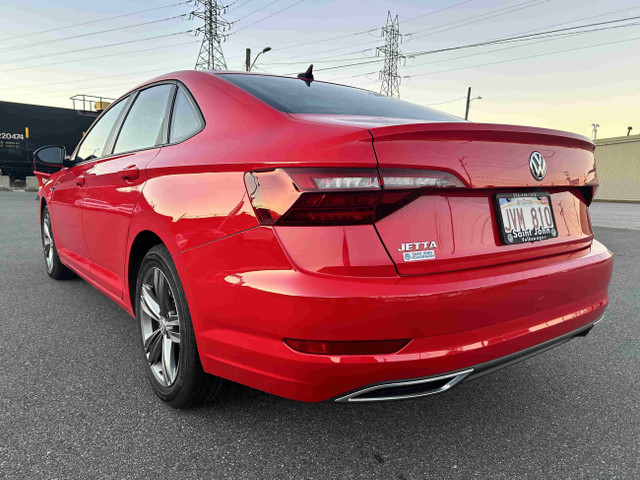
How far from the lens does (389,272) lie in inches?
62.0

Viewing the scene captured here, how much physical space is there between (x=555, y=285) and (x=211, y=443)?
152cm

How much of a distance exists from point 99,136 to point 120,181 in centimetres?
118

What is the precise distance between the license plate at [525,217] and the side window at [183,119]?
1338mm

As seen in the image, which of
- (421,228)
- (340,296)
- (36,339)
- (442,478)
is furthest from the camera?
(36,339)

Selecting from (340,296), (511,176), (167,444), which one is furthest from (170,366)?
(511,176)

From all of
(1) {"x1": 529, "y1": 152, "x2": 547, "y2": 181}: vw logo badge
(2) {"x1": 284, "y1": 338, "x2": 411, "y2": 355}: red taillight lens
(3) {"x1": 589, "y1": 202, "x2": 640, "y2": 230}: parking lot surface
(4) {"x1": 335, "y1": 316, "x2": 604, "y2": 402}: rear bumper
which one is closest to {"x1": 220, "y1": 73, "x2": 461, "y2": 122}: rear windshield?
(1) {"x1": 529, "y1": 152, "x2": 547, "y2": 181}: vw logo badge

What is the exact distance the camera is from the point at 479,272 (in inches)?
67.9

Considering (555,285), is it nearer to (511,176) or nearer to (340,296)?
(511,176)

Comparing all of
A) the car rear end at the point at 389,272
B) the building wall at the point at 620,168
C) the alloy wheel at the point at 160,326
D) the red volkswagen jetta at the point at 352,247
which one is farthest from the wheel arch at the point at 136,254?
the building wall at the point at 620,168

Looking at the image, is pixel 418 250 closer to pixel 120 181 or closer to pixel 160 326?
pixel 160 326

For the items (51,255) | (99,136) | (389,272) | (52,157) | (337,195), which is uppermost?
(99,136)

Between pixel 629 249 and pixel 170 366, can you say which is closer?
pixel 170 366

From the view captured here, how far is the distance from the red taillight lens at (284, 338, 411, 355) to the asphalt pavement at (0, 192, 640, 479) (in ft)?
1.84

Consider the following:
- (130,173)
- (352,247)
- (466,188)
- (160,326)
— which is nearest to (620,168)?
(466,188)
